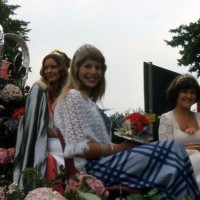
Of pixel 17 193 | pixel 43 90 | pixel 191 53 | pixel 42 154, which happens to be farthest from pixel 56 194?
pixel 191 53

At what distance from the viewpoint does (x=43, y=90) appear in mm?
4668

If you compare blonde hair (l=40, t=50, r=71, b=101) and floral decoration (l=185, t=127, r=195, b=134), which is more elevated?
blonde hair (l=40, t=50, r=71, b=101)

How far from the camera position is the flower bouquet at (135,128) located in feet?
10.6

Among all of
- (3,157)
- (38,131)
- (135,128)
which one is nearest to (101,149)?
(135,128)

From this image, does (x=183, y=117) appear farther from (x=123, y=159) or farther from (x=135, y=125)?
(x=135, y=125)

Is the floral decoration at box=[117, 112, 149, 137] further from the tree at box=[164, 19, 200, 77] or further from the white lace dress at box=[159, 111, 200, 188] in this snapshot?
the tree at box=[164, 19, 200, 77]

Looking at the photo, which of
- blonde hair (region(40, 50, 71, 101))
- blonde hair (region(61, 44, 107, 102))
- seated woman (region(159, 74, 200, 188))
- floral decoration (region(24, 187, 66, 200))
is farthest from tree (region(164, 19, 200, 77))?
floral decoration (region(24, 187, 66, 200))

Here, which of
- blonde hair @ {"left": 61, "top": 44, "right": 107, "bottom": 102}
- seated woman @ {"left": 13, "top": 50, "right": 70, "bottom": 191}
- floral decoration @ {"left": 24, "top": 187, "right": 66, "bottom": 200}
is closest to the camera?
floral decoration @ {"left": 24, "top": 187, "right": 66, "bottom": 200}

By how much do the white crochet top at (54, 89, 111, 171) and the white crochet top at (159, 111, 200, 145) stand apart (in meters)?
2.08

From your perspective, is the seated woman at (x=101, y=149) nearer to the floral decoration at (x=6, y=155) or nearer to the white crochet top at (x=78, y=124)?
the white crochet top at (x=78, y=124)

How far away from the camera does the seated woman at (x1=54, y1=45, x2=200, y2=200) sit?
3.21 m

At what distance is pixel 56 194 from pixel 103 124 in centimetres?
141

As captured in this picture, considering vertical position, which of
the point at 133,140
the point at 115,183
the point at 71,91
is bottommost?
the point at 115,183

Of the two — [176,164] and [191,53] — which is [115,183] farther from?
[191,53]
